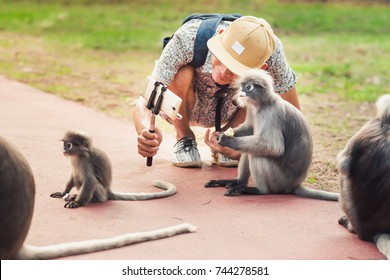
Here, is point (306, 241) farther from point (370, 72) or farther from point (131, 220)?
point (370, 72)

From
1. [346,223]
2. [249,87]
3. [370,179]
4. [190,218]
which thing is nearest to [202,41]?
[249,87]

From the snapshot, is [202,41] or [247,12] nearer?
[202,41]

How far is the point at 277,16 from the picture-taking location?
1947cm

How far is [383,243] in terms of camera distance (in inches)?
154

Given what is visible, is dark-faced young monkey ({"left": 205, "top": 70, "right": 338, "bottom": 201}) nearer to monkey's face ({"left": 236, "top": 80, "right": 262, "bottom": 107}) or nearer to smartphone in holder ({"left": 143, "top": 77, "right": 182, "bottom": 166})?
monkey's face ({"left": 236, "top": 80, "right": 262, "bottom": 107})

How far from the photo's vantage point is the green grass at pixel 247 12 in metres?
11.6

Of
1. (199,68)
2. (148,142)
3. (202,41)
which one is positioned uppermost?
(202,41)

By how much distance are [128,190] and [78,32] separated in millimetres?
11874

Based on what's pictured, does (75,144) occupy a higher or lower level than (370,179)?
lower

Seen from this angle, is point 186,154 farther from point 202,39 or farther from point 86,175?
point 86,175

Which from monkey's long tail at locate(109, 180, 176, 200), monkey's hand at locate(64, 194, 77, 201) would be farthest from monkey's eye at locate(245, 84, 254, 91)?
monkey's hand at locate(64, 194, 77, 201)

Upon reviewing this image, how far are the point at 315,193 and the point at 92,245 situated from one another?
1937 millimetres

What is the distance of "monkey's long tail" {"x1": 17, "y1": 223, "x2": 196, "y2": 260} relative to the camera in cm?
354

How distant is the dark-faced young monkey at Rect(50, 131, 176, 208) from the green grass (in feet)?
16.9
